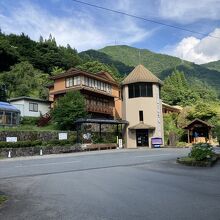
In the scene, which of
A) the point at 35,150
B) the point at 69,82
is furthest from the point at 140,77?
the point at 35,150

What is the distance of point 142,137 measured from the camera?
155ft

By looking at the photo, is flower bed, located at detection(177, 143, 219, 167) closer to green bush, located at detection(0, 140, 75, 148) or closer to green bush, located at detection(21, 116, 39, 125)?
green bush, located at detection(0, 140, 75, 148)

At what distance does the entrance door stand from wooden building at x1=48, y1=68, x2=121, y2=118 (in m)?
8.18

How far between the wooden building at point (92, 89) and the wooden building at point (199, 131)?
1429 centimetres

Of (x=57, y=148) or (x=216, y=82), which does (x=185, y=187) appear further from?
(x=216, y=82)

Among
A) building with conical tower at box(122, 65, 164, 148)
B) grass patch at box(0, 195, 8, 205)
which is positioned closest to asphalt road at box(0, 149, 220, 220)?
grass patch at box(0, 195, 8, 205)

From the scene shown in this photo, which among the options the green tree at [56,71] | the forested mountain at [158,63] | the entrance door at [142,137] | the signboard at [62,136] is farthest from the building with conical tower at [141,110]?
the forested mountain at [158,63]

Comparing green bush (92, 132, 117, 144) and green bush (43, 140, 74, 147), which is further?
green bush (92, 132, 117, 144)

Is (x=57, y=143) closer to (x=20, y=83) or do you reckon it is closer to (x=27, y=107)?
(x=27, y=107)

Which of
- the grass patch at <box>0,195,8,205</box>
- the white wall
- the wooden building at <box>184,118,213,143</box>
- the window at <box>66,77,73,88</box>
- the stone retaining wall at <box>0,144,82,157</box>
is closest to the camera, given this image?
the grass patch at <box>0,195,8,205</box>

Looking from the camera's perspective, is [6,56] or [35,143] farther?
[6,56]

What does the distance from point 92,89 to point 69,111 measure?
887 cm

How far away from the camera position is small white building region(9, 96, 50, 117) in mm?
50172

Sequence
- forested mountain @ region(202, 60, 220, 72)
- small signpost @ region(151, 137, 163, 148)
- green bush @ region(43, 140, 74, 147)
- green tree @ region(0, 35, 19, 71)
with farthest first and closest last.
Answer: forested mountain @ region(202, 60, 220, 72) → green tree @ region(0, 35, 19, 71) → small signpost @ region(151, 137, 163, 148) → green bush @ region(43, 140, 74, 147)
